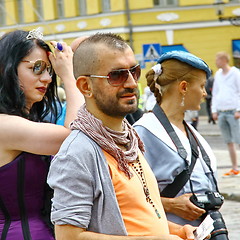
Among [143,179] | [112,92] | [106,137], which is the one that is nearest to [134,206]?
[143,179]

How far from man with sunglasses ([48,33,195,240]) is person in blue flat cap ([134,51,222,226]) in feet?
3.33

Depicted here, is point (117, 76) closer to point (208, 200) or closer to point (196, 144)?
point (208, 200)

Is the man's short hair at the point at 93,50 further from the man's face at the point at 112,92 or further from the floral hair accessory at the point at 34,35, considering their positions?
the floral hair accessory at the point at 34,35

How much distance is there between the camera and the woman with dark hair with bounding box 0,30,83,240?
3.24m

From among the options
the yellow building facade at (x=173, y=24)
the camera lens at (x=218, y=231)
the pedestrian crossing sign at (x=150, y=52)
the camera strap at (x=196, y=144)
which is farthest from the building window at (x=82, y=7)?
the camera lens at (x=218, y=231)

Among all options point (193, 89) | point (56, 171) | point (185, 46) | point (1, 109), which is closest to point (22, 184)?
point (1, 109)

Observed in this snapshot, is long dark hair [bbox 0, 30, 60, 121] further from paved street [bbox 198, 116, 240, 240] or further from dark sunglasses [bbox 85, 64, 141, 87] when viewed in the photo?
paved street [bbox 198, 116, 240, 240]

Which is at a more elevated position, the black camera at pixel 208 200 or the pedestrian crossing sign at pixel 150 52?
the black camera at pixel 208 200

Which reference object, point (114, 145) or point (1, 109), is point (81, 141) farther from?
point (1, 109)

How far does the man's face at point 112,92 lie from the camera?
2844mm

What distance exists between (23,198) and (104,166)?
2.33ft

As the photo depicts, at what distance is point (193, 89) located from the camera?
4242 millimetres

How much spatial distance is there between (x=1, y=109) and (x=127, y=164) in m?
0.76

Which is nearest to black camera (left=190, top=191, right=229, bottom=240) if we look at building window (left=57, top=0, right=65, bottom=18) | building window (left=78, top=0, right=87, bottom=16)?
building window (left=78, top=0, right=87, bottom=16)
